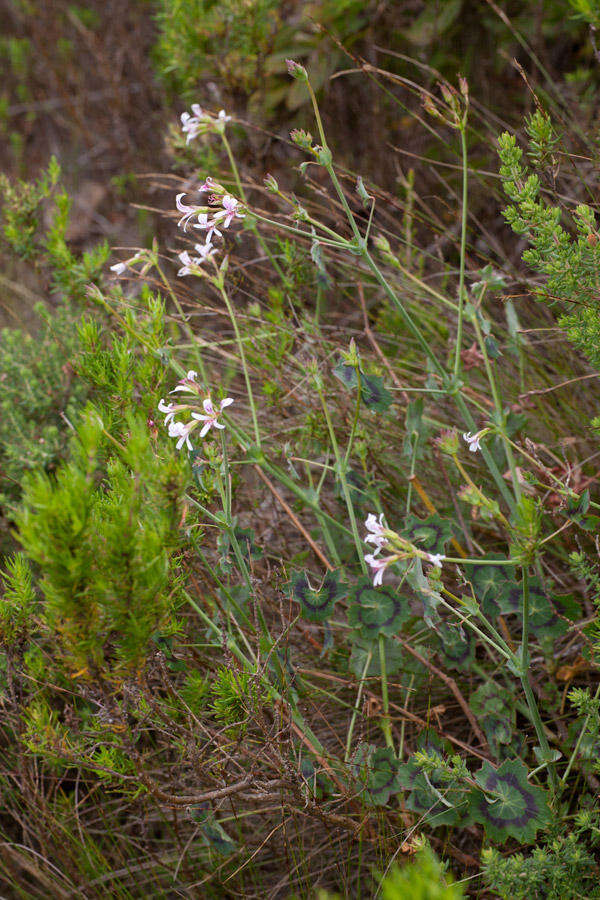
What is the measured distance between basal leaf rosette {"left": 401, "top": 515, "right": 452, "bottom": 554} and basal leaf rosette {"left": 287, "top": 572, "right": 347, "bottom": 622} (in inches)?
6.7

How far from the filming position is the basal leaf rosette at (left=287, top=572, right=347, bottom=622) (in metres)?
1.47

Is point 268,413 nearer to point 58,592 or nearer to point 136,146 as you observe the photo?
point 58,592

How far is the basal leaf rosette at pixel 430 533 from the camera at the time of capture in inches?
56.2

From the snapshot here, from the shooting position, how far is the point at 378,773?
141 centimetres

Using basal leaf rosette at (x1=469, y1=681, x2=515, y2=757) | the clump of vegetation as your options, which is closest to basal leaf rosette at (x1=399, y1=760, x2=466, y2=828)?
the clump of vegetation

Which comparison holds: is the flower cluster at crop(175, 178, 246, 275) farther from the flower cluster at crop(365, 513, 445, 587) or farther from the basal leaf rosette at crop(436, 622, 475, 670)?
the basal leaf rosette at crop(436, 622, 475, 670)

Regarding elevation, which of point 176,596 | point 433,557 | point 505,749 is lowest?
point 505,749

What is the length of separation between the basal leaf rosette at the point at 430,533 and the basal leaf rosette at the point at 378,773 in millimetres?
389

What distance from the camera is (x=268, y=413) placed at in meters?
2.26

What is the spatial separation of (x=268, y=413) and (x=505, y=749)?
1.15m

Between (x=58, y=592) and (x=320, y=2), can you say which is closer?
(x=58, y=592)

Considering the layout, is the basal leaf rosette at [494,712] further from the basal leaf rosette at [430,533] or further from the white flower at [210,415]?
the white flower at [210,415]

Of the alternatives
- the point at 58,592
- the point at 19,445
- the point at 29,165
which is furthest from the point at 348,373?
the point at 29,165

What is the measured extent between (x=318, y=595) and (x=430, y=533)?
252 mm
